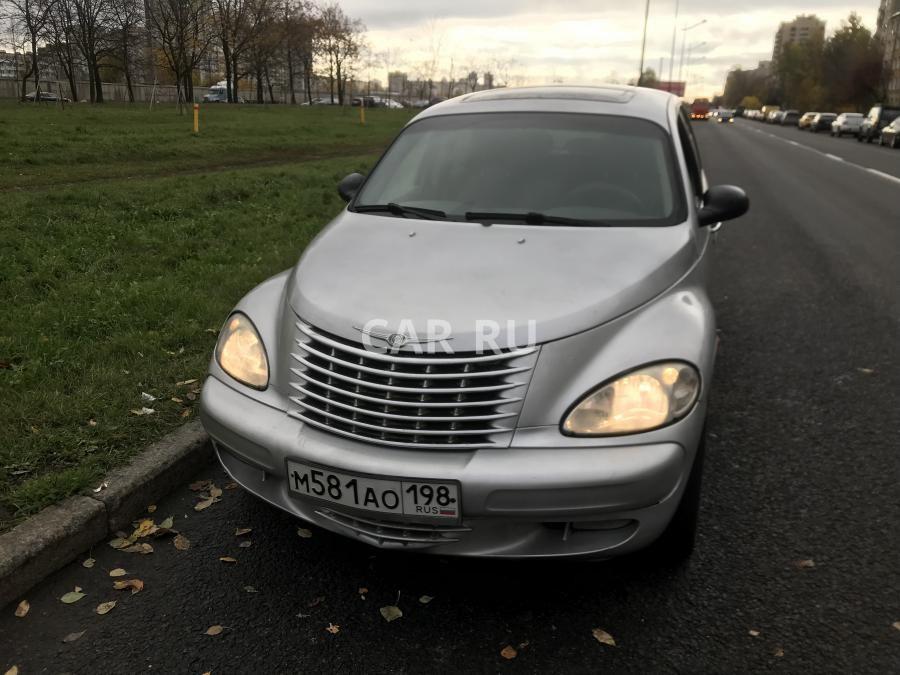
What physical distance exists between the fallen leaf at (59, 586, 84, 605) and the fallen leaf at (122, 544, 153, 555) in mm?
248

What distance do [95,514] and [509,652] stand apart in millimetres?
1664

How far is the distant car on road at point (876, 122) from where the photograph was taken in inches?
1468

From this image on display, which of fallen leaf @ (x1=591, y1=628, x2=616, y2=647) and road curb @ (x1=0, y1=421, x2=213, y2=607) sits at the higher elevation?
road curb @ (x1=0, y1=421, x2=213, y2=607)

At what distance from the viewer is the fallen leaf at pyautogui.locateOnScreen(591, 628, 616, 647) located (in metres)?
2.36

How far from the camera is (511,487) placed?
219 centimetres

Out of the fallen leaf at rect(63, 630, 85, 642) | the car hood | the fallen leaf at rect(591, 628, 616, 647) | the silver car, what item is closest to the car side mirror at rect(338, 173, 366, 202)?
the car hood

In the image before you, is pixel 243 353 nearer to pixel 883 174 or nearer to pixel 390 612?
pixel 390 612

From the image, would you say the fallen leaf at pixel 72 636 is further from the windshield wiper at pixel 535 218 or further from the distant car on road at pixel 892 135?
the distant car on road at pixel 892 135

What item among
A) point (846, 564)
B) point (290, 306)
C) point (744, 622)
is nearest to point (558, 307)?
point (290, 306)

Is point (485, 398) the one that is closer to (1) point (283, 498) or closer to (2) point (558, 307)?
(2) point (558, 307)

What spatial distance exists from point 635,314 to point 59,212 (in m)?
7.14

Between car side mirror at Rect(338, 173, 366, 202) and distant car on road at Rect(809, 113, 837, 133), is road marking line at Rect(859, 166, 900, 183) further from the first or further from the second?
distant car on road at Rect(809, 113, 837, 133)

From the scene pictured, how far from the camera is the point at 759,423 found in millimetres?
3873

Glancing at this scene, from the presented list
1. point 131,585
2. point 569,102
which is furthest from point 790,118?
point 131,585
